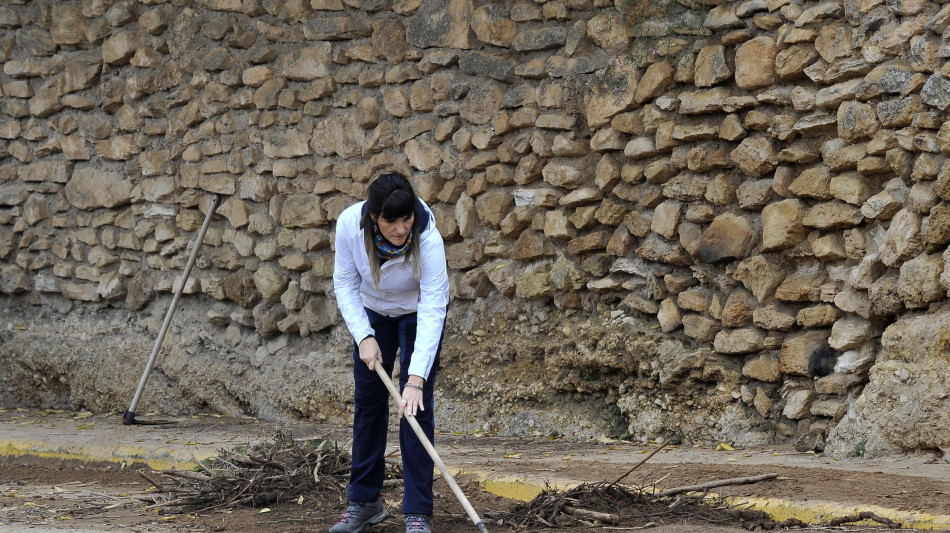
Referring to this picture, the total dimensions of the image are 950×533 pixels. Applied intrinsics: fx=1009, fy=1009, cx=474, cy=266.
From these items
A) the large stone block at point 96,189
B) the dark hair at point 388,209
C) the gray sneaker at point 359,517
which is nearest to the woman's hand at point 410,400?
the dark hair at point 388,209

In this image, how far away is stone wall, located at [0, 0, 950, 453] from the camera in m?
5.35

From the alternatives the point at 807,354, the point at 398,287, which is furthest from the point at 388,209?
the point at 807,354

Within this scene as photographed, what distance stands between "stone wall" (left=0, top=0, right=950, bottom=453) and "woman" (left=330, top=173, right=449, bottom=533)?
2.42 m

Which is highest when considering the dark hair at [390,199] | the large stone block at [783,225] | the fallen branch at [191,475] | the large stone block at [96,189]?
the large stone block at [96,189]

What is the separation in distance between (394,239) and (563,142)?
292cm

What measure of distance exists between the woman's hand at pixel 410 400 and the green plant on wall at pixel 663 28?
3157 mm

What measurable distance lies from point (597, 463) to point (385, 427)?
1500 millimetres

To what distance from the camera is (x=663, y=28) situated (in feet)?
19.9

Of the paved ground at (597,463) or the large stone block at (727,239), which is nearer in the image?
the paved ground at (597,463)

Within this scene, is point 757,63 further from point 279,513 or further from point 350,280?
point 279,513

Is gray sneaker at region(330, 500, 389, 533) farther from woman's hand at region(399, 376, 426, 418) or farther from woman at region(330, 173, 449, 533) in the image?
woman's hand at region(399, 376, 426, 418)

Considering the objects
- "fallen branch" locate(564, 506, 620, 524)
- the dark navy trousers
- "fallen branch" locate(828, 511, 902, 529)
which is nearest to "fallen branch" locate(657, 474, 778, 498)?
"fallen branch" locate(564, 506, 620, 524)

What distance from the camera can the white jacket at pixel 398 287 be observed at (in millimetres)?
3836

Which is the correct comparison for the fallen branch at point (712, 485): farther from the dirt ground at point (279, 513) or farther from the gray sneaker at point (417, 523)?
the gray sneaker at point (417, 523)
